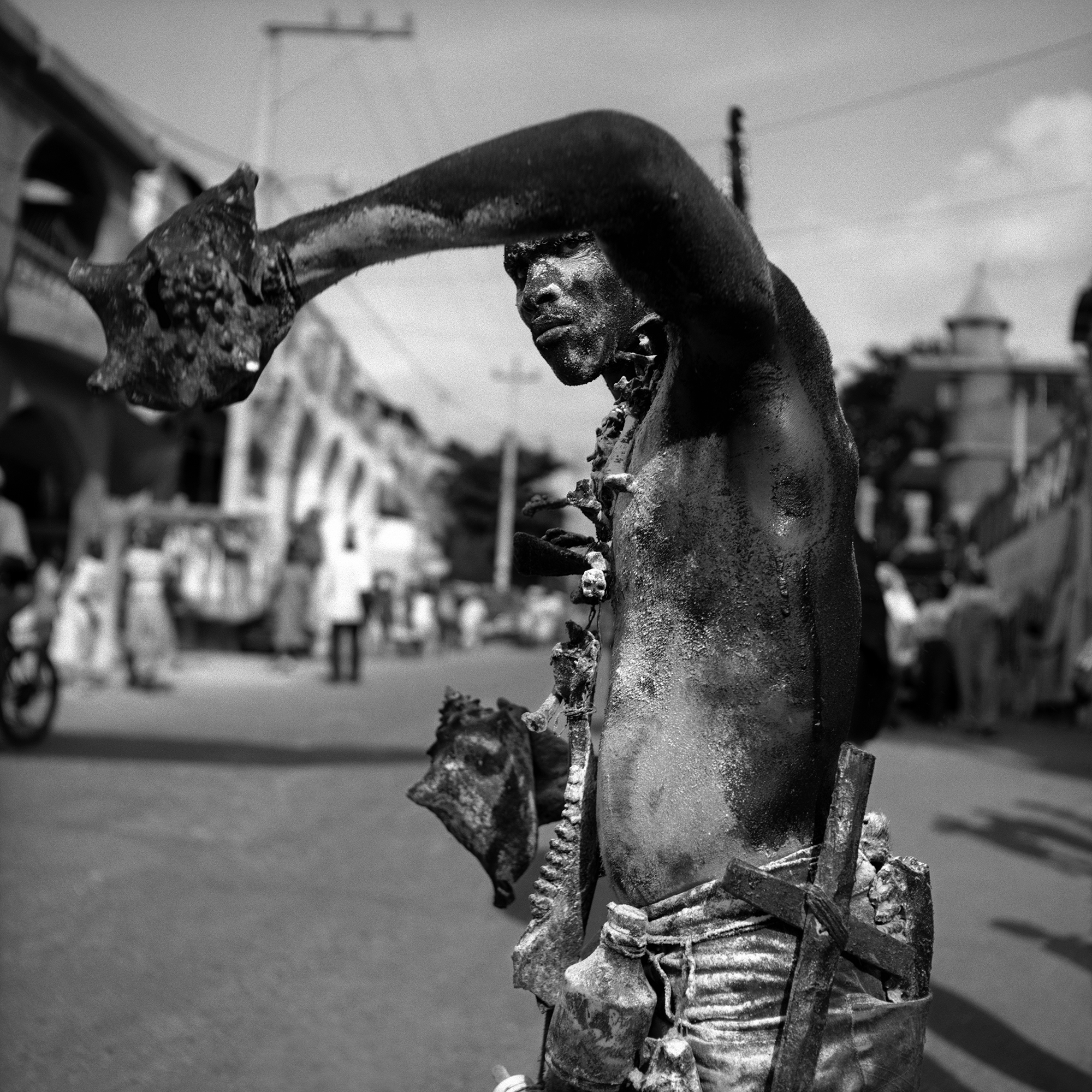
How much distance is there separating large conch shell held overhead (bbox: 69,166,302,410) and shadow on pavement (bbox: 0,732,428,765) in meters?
7.80

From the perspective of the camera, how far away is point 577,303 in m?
1.72

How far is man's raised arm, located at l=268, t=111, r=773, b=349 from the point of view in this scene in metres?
1.15

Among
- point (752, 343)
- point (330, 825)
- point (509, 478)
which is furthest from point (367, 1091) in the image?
point (509, 478)

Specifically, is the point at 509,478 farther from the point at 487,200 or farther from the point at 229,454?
the point at 487,200

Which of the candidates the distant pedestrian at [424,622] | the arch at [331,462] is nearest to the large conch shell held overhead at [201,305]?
the distant pedestrian at [424,622]

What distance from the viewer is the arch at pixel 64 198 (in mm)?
16672

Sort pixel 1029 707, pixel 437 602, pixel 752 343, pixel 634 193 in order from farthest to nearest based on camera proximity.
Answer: pixel 437 602, pixel 1029 707, pixel 752 343, pixel 634 193

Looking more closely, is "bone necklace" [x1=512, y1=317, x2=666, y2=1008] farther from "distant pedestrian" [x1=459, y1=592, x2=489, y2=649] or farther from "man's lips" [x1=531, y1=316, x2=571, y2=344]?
"distant pedestrian" [x1=459, y1=592, x2=489, y2=649]

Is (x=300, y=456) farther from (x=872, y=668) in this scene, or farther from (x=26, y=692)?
(x=872, y=668)

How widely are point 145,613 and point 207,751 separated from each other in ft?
14.4

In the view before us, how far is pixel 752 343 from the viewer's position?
4.47 ft

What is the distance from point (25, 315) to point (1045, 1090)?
13438 mm

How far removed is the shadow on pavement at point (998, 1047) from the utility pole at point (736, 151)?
2.48 m

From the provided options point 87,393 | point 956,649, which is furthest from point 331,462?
point 87,393
